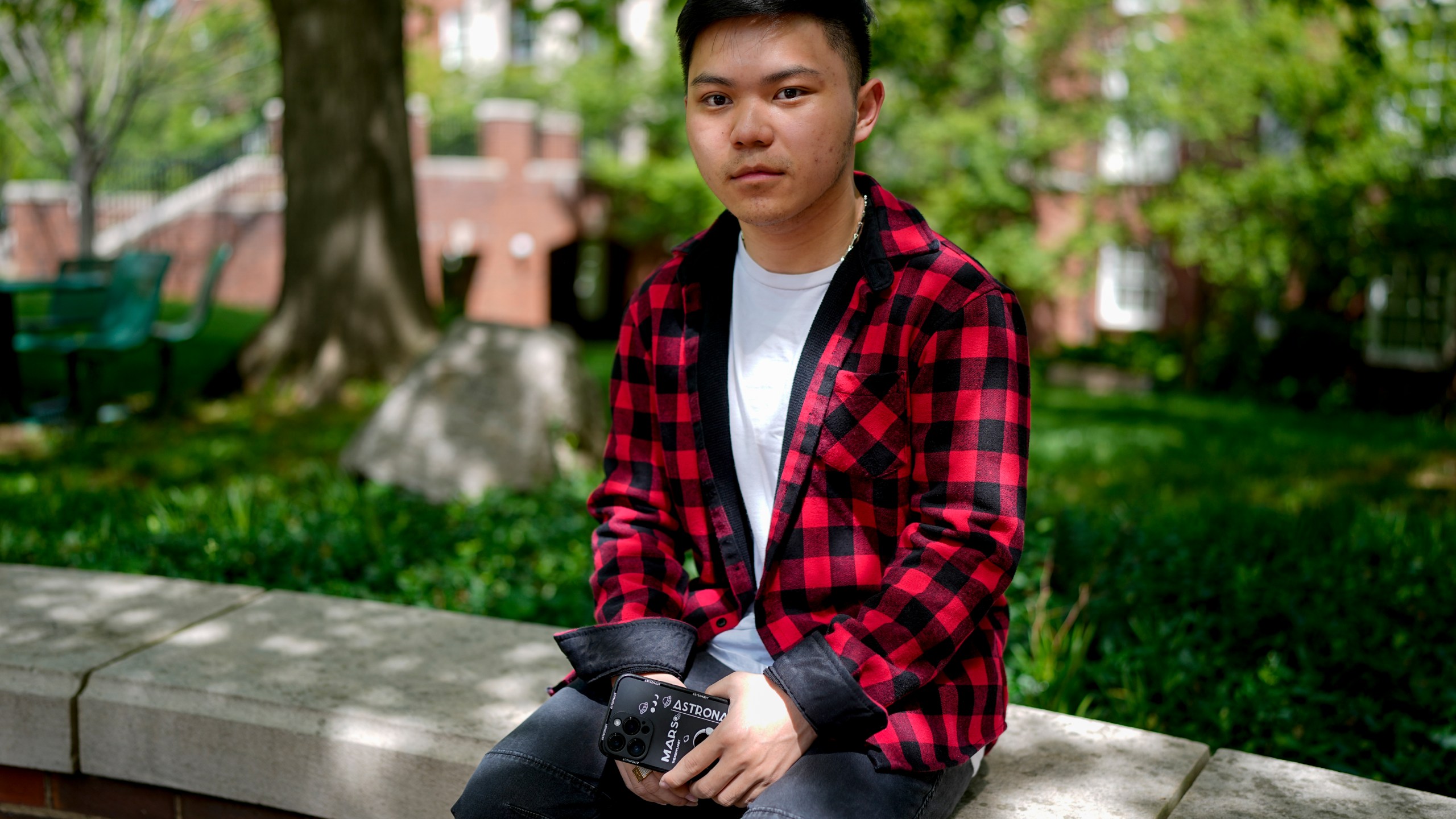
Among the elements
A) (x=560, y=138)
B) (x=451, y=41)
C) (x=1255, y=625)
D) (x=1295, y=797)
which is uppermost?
(x=451, y=41)

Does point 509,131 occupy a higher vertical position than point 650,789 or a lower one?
higher

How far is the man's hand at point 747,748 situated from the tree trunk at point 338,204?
7282 millimetres

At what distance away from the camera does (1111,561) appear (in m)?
3.90

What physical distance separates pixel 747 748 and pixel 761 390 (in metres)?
0.58

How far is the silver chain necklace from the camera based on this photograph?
190cm

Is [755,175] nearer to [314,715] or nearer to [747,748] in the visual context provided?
[747,748]

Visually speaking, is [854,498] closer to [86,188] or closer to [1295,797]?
[1295,797]

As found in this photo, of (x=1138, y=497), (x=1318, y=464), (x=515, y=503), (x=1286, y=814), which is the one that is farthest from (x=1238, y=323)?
(x=1286, y=814)

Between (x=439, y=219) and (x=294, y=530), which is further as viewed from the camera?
(x=439, y=219)

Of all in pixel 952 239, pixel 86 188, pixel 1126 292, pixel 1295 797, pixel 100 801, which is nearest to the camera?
pixel 1295 797

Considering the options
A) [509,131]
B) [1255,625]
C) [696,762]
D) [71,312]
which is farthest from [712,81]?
[509,131]

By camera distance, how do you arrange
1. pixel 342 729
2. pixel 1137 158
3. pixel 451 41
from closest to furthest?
pixel 342 729 → pixel 1137 158 → pixel 451 41

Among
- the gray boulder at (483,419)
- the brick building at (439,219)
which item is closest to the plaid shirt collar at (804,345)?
the gray boulder at (483,419)

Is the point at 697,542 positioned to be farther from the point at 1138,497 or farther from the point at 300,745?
the point at 1138,497
